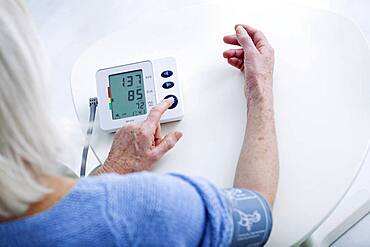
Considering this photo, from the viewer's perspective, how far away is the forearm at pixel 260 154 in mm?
884

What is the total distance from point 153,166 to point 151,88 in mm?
155

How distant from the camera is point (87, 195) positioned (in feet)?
2.31

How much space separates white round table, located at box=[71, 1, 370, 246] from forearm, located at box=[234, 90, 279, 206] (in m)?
0.03

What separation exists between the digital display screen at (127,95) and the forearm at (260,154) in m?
0.21

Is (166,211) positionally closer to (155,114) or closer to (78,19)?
(155,114)

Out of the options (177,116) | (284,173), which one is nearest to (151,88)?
(177,116)

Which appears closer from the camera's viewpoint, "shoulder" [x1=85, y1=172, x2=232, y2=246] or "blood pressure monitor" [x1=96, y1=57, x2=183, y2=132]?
"shoulder" [x1=85, y1=172, x2=232, y2=246]

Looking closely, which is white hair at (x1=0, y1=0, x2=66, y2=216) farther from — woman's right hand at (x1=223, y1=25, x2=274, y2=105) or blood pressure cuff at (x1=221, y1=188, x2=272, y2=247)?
woman's right hand at (x1=223, y1=25, x2=274, y2=105)

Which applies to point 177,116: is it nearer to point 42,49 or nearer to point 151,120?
point 151,120

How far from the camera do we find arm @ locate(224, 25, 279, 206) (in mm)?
891

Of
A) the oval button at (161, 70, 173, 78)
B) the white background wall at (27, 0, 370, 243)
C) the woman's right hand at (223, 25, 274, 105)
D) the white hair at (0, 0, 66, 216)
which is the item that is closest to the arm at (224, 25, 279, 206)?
the woman's right hand at (223, 25, 274, 105)

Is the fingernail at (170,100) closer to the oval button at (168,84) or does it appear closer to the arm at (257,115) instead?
the oval button at (168,84)

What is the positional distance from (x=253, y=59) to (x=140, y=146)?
0.26 metres

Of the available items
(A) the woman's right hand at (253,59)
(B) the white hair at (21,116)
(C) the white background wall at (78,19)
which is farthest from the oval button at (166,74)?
(C) the white background wall at (78,19)
